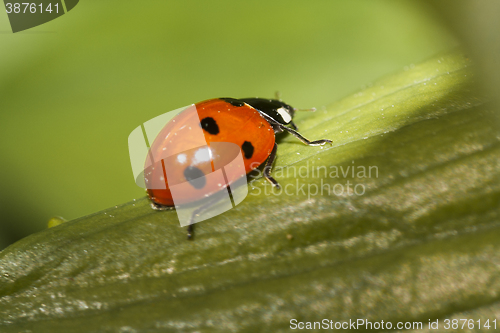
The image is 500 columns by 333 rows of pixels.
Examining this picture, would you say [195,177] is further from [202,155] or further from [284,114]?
[284,114]

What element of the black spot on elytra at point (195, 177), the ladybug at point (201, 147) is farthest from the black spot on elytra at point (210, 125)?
the black spot on elytra at point (195, 177)

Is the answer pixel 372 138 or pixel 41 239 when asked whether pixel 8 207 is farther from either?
pixel 372 138

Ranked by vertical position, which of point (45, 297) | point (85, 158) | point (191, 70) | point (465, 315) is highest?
point (191, 70)

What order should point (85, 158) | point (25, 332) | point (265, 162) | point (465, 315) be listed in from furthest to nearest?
1. point (85, 158)
2. point (265, 162)
3. point (25, 332)
4. point (465, 315)

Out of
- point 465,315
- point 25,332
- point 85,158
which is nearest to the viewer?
point 465,315

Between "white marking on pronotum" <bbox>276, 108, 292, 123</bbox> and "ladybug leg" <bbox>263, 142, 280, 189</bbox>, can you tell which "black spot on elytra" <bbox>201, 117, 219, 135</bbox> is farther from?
"white marking on pronotum" <bbox>276, 108, 292, 123</bbox>

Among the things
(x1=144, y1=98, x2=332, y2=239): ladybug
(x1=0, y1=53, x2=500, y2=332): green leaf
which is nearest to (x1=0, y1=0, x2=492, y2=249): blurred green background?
(x1=144, y1=98, x2=332, y2=239): ladybug

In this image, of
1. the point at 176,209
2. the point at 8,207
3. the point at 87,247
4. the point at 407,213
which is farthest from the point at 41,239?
the point at 8,207
